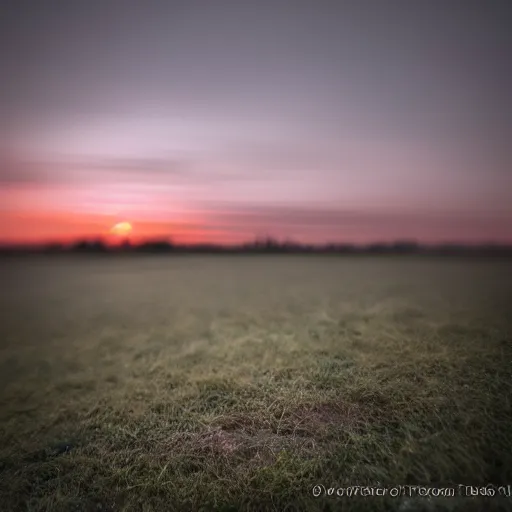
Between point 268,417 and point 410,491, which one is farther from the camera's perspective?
point 268,417

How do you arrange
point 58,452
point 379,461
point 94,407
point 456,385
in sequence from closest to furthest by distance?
point 379,461 → point 456,385 → point 58,452 → point 94,407

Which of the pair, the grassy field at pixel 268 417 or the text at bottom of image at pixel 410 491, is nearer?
the text at bottom of image at pixel 410 491

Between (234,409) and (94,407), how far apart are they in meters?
3.79

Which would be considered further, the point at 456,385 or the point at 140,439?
the point at 140,439

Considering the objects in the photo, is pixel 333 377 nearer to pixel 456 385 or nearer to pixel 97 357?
pixel 456 385

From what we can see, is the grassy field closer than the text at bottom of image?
No

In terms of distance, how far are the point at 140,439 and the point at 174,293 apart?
25.4 meters

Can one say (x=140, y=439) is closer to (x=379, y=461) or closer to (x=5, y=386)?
(x=379, y=461)

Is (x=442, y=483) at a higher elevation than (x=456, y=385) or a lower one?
lower

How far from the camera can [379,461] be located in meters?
6.81

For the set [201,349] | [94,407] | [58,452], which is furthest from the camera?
[201,349]

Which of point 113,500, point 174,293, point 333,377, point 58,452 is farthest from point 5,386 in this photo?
point 174,293

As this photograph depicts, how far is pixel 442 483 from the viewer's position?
19.8 feet

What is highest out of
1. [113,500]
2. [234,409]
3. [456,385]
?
[456,385]
